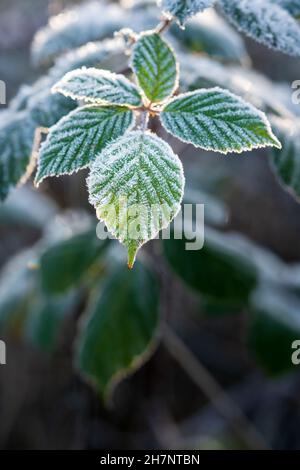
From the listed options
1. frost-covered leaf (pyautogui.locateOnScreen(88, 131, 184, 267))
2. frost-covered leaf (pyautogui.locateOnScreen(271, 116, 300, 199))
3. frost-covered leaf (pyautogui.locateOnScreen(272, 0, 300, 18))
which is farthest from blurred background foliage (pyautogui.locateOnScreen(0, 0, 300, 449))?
frost-covered leaf (pyautogui.locateOnScreen(88, 131, 184, 267))

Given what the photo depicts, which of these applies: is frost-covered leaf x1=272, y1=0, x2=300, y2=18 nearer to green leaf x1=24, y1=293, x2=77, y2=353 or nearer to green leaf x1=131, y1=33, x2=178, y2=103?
green leaf x1=131, y1=33, x2=178, y2=103

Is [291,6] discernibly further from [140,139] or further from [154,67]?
[140,139]

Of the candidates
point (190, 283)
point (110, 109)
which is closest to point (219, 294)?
point (190, 283)

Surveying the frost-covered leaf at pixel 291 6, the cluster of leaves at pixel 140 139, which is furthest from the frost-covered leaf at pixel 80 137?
the frost-covered leaf at pixel 291 6

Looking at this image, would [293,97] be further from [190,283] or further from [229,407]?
[229,407]

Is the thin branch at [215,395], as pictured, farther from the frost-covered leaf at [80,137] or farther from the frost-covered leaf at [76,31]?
the frost-covered leaf at [80,137]

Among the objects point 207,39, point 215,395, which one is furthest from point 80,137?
point 215,395
